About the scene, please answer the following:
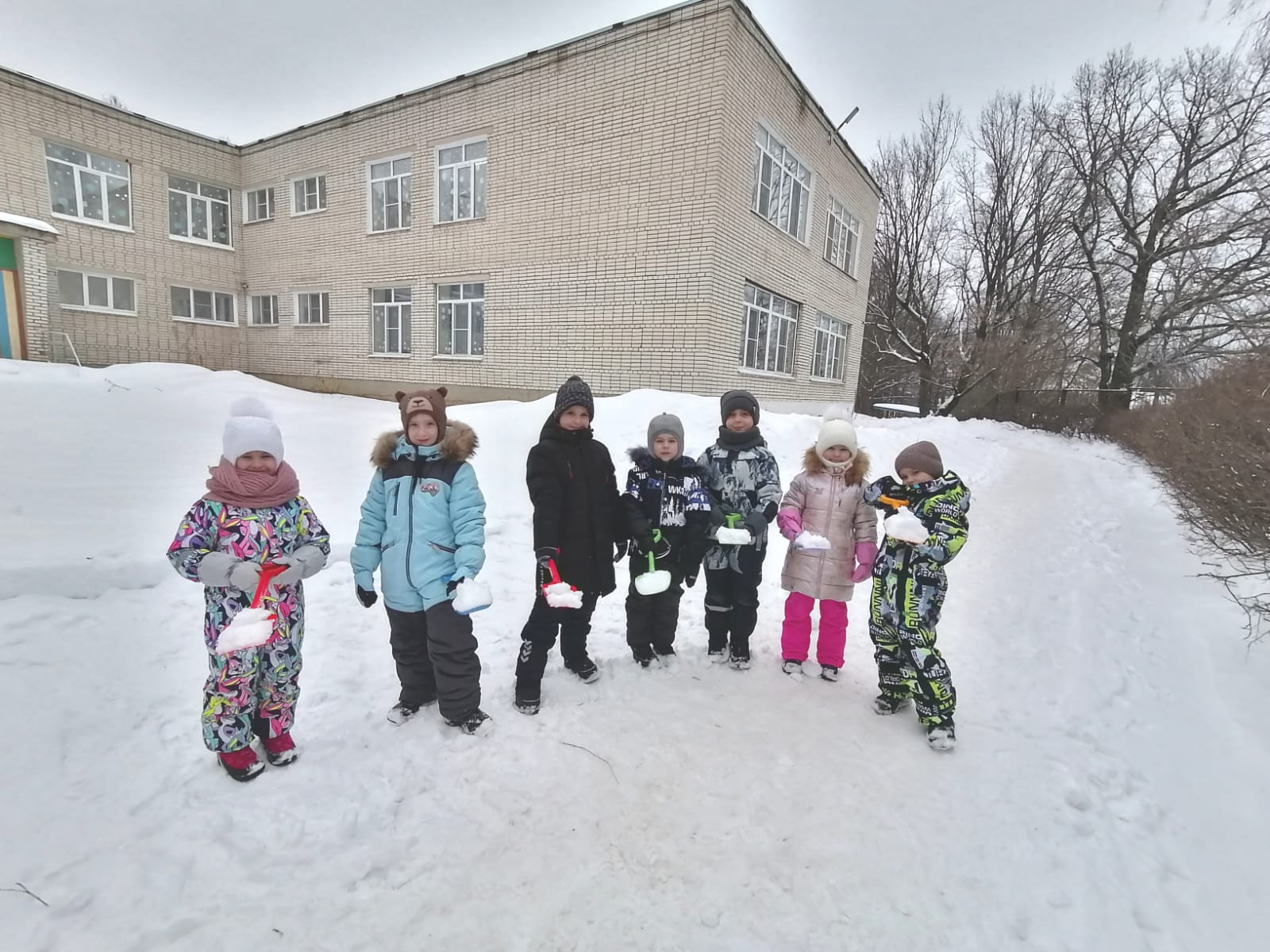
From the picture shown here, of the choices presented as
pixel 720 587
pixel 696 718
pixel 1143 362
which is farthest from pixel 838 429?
pixel 1143 362

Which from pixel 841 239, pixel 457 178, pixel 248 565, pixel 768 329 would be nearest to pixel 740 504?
pixel 248 565

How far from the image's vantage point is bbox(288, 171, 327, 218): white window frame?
15141mm

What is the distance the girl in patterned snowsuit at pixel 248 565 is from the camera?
2.26 m

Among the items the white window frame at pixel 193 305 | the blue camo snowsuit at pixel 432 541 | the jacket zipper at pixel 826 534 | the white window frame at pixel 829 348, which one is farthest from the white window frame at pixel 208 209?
the jacket zipper at pixel 826 534

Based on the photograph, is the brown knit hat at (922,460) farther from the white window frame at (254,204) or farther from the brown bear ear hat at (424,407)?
the white window frame at (254,204)

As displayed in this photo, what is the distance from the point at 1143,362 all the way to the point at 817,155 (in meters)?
19.1

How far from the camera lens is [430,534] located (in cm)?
264

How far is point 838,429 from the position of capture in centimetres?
340

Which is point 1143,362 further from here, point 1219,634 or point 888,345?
point 1219,634

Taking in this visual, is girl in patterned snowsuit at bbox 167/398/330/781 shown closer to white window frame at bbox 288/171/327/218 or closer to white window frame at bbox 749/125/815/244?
white window frame at bbox 749/125/815/244

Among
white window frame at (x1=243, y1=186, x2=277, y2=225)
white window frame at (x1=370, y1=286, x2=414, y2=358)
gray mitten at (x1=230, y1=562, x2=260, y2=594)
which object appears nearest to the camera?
gray mitten at (x1=230, y1=562, x2=260, y2=594)

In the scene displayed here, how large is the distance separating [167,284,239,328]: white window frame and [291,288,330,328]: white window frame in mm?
2608

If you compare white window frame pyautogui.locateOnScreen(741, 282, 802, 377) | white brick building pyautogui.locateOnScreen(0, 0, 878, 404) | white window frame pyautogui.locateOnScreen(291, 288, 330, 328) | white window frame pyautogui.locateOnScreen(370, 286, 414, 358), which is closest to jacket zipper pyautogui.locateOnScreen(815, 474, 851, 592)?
white brick building pyautogui.locateOnScreen(0, 0, 878, 404)

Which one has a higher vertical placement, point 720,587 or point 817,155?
point 817,155
